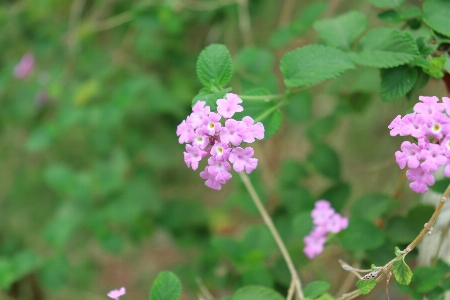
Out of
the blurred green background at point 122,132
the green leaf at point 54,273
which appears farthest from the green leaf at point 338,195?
the green leaf at point 54,273

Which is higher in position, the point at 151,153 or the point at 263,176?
the point at 151,153

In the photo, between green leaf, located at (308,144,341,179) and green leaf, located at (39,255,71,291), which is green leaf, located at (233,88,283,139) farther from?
green leaf, located at (39,255,71,291)

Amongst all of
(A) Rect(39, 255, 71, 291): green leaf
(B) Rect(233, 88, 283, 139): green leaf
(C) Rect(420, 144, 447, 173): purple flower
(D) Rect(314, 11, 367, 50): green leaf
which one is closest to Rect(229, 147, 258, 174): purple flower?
(B) Rect(233, 88, 283, 139): green leaf

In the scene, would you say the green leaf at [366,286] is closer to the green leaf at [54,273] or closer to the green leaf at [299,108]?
the green leaf at [299,108]

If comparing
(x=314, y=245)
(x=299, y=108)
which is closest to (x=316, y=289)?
(x=314, y=245)

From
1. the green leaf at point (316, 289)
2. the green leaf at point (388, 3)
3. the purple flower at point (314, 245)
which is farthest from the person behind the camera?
the purple flower at point (314, 245)

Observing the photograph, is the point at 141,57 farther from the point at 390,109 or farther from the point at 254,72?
the point at 390,109

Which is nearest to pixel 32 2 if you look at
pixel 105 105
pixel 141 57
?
pixel 141 57
